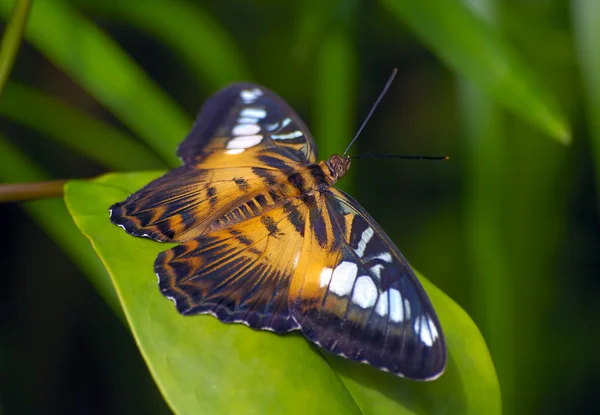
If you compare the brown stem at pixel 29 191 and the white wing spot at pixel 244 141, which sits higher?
the white wing spot at pixel 244 141

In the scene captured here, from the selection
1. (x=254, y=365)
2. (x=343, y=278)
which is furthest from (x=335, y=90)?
(x=254, y=365)

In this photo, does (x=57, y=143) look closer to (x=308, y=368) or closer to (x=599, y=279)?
(x=308, y=368)

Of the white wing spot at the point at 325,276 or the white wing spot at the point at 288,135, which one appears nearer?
the white wing spot at the point at 325,276

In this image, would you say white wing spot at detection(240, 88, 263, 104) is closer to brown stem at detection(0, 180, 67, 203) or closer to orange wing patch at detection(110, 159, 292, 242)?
orange wing patch at detection(110, 159, 292, 242)

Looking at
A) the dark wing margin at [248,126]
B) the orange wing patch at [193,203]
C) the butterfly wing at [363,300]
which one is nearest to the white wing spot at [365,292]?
the butterfly wing at [363,300]

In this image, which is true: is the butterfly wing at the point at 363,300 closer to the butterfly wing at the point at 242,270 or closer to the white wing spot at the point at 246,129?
the butterfly wing at the point at 242,270

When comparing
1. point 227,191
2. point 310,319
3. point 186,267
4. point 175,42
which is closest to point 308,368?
point 310,319

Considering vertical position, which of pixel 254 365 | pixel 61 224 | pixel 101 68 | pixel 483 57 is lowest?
pixel 61 224

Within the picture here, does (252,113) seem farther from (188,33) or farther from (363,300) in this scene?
(363,300)
